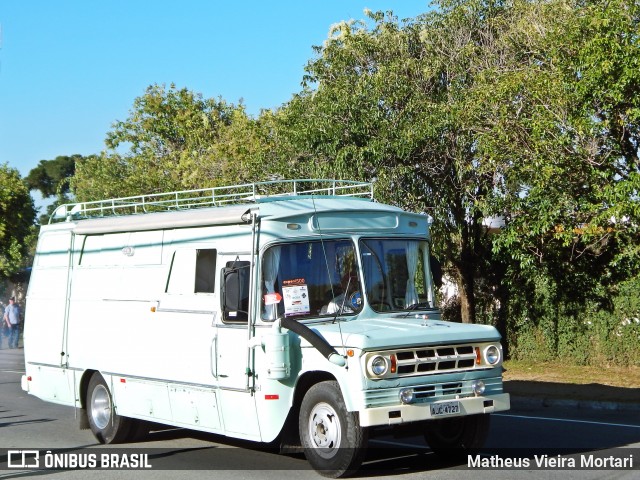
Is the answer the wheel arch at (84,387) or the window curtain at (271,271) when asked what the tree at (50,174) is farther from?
the window curtain at (271,271)

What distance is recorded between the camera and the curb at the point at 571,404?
1548 cm

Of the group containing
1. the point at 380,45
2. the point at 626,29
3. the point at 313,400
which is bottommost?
the point at 313,400

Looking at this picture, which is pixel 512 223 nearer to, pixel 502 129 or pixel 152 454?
pixel 502 129

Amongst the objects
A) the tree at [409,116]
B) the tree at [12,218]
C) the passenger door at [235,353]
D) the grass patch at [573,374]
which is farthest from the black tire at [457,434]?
the tree at [12,218]

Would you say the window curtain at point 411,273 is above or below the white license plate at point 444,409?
above

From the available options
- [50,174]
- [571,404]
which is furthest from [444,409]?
[50,174]

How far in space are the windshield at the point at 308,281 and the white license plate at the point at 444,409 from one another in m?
1.49

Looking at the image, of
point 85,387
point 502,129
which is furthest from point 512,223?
point 85,387

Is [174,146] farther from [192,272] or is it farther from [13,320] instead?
[192,272]

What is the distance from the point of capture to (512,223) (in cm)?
1906

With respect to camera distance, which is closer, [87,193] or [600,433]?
[600,433]

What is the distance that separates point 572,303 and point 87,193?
2798 cm

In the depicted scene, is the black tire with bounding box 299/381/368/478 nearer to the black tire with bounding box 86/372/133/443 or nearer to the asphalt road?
the asphalt road

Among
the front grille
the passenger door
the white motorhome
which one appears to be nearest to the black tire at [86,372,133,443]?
the white motorhome
